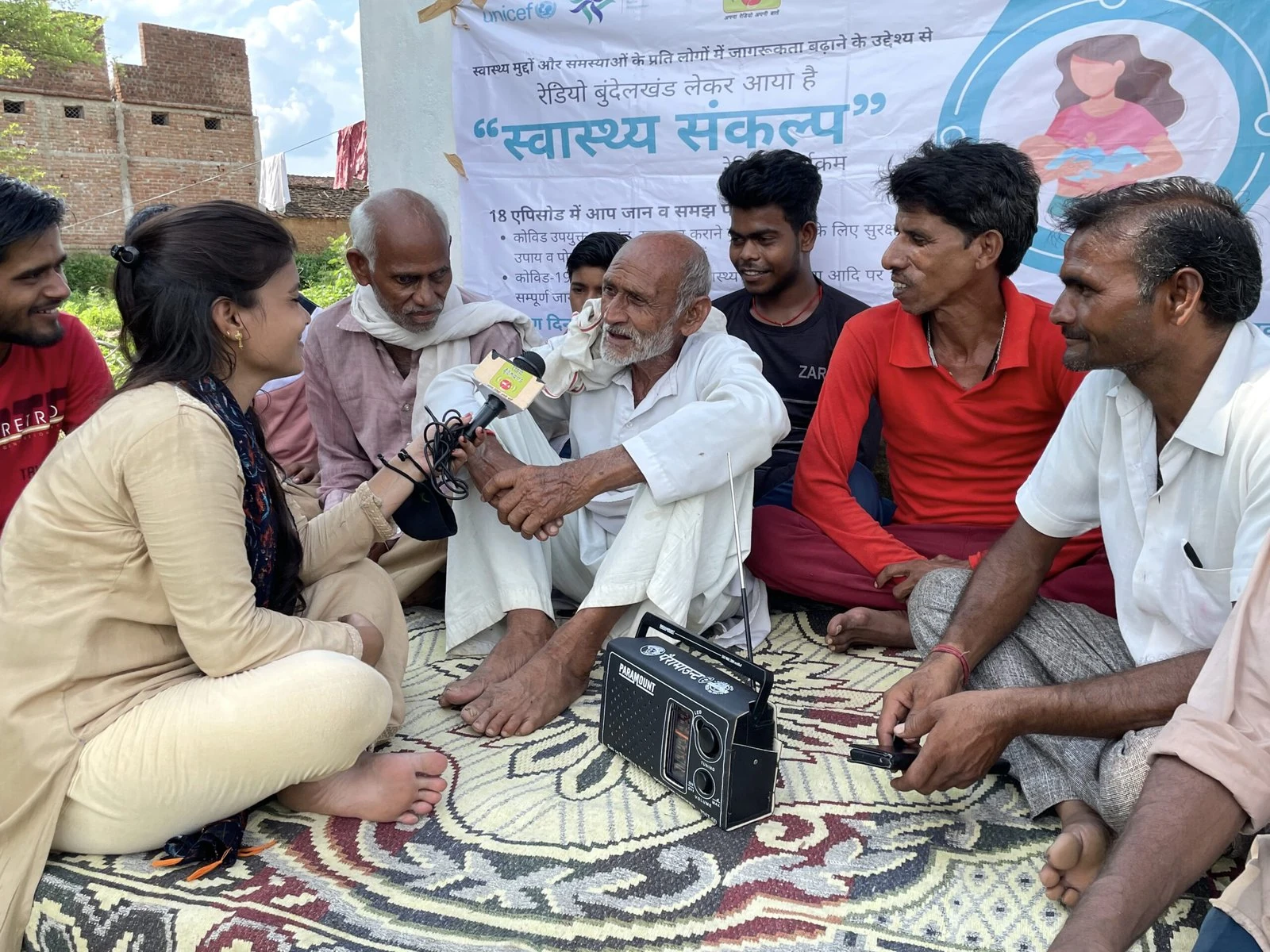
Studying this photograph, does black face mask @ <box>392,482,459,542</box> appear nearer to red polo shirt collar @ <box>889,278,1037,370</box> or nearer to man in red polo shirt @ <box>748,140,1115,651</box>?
man in red polo shirt @ <box>748,140,1115,651</box>

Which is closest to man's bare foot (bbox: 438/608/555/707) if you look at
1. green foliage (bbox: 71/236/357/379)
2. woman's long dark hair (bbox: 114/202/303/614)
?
woman's long dark hair (bbox: 114/202/303/614)

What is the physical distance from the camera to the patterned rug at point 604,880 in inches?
64.2

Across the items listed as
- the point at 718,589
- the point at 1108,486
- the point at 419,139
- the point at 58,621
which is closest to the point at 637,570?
the point at 718,589

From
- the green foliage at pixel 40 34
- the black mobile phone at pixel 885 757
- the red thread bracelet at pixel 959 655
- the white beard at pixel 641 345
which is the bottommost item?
the black mobile phone at pixel 885 757

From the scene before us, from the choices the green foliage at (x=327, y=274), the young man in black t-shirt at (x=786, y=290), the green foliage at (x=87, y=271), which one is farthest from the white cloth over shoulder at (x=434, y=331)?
the green foliage at (x=87, y=271)

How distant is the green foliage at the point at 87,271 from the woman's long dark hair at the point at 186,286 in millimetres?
16193

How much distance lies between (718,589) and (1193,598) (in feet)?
4.03

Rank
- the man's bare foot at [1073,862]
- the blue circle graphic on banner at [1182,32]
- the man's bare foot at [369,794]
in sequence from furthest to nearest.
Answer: the blue circle graphic on banner at [1182,32], the man's bare foot at [369,794], the man's bare foot at [1073,862]

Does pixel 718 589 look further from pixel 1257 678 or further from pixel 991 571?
pixel 1257 678

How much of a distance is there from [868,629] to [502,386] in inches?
50.2

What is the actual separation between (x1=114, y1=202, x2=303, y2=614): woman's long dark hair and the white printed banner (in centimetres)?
238

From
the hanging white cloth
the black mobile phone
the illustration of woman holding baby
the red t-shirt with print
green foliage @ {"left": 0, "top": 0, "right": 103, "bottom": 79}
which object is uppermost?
green foliage @ {"left": 0, "top": 0, "right": 103, "bottom": 79}

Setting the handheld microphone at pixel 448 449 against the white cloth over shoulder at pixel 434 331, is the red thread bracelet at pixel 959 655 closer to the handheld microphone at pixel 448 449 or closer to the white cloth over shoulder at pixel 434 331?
the handheld microphone at pixel 448 449

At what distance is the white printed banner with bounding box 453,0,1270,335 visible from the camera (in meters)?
3.28
